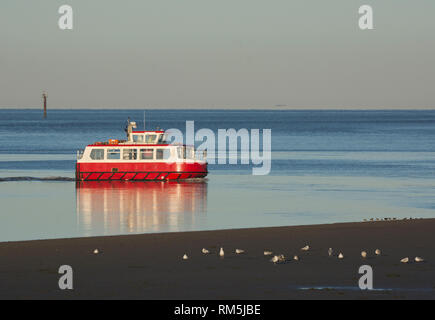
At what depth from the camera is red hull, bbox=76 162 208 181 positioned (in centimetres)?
6694

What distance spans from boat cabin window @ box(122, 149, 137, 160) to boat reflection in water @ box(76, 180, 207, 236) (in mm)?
2551

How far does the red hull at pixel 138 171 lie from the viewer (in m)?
66.9

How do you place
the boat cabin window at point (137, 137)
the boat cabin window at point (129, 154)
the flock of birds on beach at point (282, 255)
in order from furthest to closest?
the boat cabin window at point (137, 137), the boat cabin window at point (129, 154), the flock of birds on beach at point (282, 255)

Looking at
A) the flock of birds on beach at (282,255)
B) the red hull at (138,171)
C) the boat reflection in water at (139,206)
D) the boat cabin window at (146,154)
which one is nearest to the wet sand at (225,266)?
the flock of birds on beach at (282,255)

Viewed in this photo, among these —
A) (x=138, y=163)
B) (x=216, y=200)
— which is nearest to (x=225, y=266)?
(x=216, y=200)

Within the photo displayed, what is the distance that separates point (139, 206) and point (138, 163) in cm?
1900

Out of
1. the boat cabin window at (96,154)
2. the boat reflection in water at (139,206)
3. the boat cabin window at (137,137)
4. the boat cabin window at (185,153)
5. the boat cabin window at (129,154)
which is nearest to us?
the boat reflection in water at (139,206)

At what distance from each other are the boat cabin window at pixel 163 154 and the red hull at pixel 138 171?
0.93 m

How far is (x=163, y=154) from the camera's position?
68938 millimetres

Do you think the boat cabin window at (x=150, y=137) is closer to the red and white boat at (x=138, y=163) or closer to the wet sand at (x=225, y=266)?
the red and white boat at (x=138, y=163)

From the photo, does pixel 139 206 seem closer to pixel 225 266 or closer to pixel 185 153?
pixel 185 153

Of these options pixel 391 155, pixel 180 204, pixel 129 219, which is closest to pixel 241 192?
pixel 180 204
